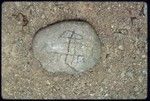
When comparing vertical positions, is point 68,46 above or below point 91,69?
above
